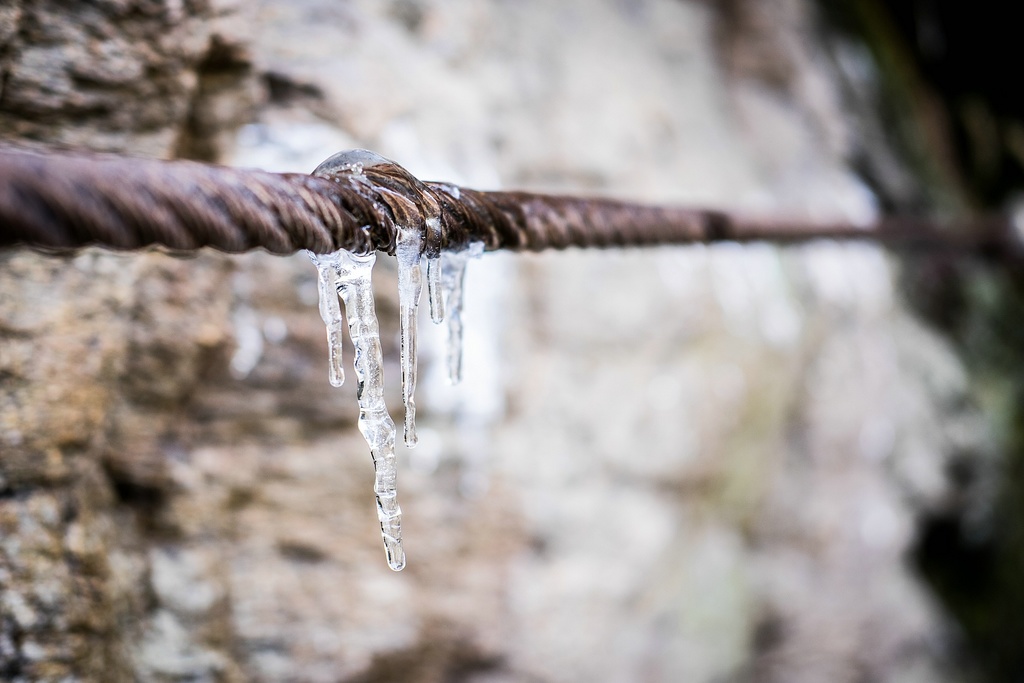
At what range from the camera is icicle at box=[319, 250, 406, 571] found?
57cm

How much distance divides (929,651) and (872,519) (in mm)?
592

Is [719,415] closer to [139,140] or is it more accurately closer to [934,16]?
[139,140]

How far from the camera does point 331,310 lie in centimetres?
59

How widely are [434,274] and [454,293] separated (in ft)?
0.37

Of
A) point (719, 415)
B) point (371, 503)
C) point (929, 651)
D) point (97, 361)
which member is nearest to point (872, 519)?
point (929, 651)

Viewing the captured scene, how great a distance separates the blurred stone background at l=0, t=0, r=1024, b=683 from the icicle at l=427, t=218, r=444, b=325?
18.8 inches

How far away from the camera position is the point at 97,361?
821mm

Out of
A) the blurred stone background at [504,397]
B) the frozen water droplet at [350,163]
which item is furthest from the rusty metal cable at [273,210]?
the blurred stone background at [504,397]

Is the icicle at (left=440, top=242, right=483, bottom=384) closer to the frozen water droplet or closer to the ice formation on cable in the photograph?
the ice formation on cable

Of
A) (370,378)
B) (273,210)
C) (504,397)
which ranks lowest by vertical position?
(504,397)

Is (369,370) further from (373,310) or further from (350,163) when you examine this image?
(350,163)

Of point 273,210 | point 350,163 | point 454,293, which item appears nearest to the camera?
point 273,210

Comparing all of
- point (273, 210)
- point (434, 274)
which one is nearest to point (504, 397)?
point (434, 274)

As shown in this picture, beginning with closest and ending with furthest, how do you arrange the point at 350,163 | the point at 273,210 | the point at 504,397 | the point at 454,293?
1. the point at 273,210
2. the point at 350,163
3. the point at 454,293
4. the point at 504,397
